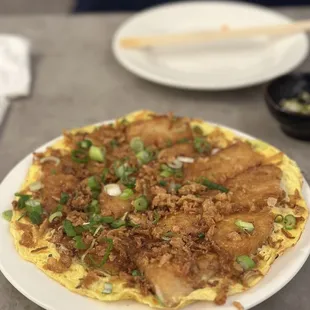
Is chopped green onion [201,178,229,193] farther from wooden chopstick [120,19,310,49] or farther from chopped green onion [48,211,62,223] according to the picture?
wooden chopstick [120,19,310,49]

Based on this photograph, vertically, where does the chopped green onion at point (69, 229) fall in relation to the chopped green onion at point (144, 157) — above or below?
below

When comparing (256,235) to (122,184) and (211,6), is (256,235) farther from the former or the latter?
(211,6)

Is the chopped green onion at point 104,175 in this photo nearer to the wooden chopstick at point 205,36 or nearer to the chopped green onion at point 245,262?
the chopped green onion at point 245,262

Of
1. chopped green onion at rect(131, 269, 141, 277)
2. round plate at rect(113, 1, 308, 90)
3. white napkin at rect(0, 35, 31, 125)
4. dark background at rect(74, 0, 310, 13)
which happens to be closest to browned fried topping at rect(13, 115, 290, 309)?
chopped green onion at rect(131, 269, 141, 277)

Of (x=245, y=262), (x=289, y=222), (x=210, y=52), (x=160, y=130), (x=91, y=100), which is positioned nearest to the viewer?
(x=245, y=262)

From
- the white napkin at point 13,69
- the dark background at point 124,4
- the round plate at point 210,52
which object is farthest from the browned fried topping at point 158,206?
the dark background at point 124,4

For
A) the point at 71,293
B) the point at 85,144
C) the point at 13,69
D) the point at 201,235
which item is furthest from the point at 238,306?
the point at 13,69

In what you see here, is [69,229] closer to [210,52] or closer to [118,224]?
[118,224]
